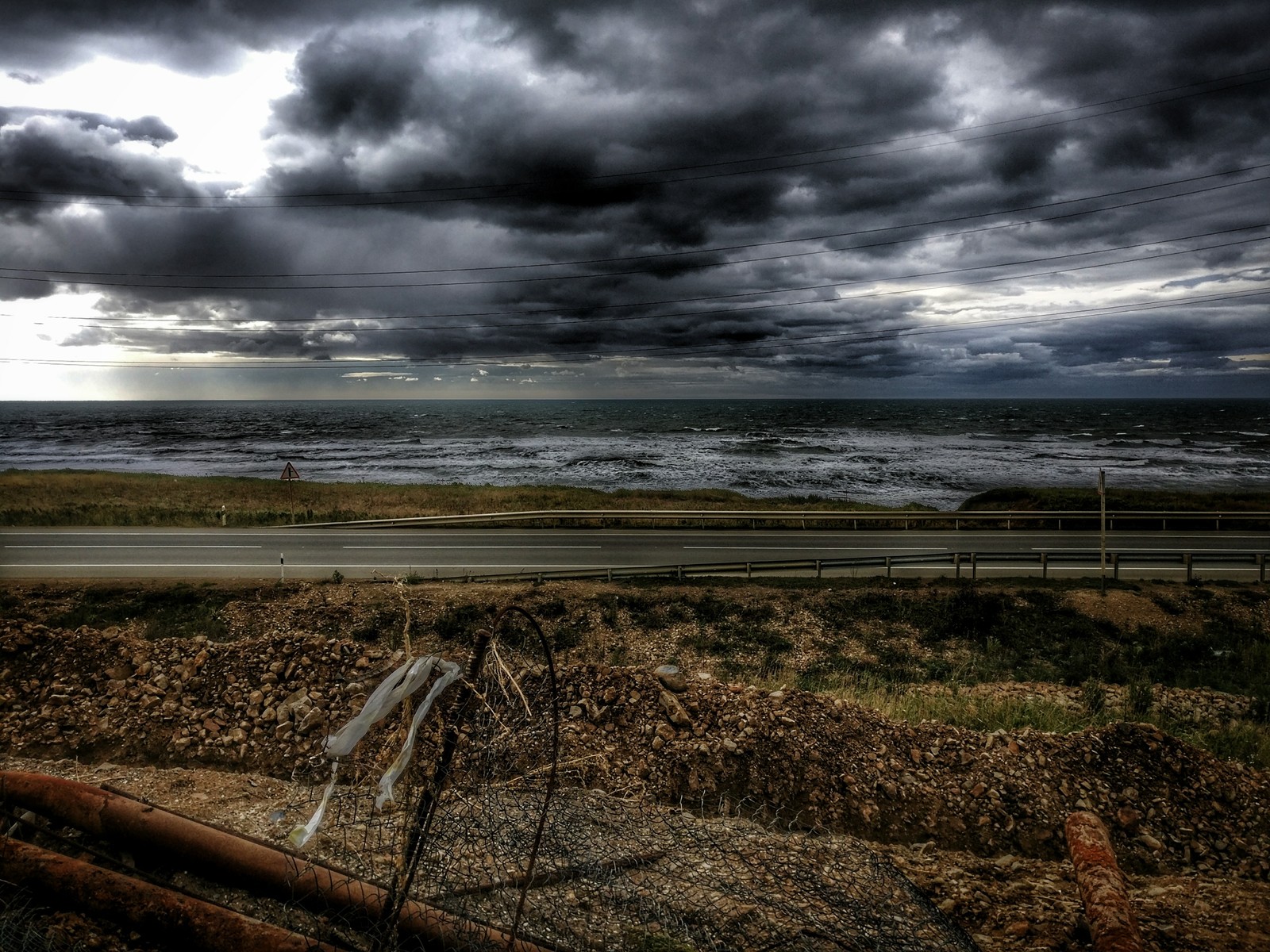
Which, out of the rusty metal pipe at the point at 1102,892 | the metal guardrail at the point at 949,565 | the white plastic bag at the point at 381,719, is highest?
the white plastic bag at the point at 381,719

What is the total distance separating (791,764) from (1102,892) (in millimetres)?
4471

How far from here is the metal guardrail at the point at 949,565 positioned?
21.0 metres

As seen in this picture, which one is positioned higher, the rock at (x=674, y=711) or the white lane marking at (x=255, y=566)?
the white lane marking at (x=255, y=566)

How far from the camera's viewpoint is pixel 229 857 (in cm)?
518

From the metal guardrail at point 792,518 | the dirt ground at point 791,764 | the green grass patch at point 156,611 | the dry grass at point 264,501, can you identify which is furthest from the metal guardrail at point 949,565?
the dry grass at point 264,501

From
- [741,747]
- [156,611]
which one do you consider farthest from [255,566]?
[741,747]

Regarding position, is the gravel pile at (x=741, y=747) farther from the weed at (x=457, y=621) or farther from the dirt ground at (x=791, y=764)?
the weed at (x=457, y=621)

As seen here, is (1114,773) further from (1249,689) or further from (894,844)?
(1249,689)

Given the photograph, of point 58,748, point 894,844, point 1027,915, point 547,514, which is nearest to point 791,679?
point 894,844

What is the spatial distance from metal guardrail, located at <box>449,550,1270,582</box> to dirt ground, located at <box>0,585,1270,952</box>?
8455mm

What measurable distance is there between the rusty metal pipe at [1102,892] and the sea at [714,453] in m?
40.9

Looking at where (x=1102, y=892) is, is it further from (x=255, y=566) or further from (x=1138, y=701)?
(x=255, y=566)

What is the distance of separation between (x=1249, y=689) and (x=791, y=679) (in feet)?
32.1

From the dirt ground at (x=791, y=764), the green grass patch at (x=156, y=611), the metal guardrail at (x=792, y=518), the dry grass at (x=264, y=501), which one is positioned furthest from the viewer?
the dry grass at (x=264, y=501)
